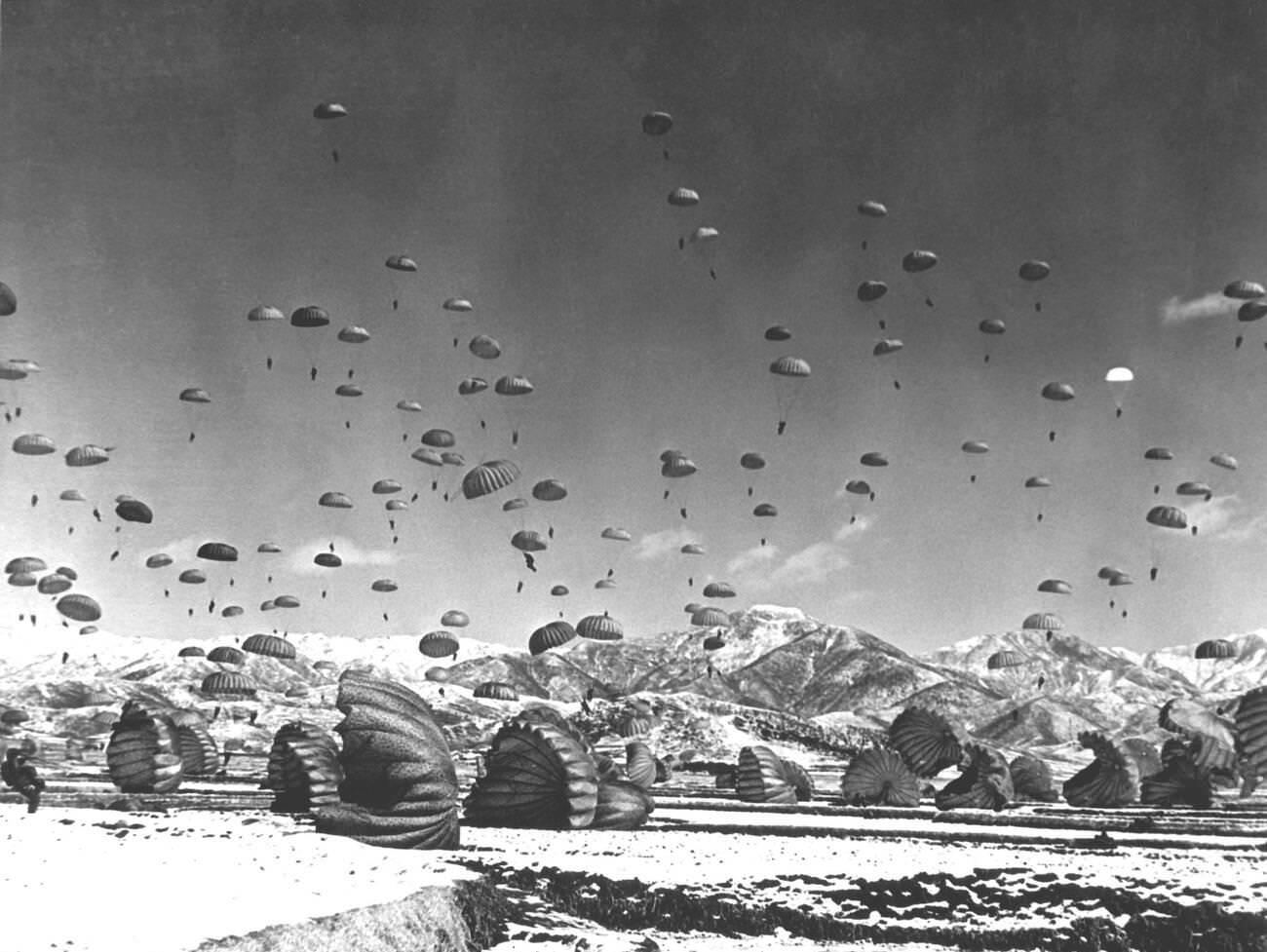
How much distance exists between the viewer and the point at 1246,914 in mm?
20922

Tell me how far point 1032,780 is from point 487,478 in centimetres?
3405

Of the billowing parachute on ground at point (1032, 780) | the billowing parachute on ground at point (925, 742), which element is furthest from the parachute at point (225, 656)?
the billowing parachute on ground at point (1032, 780)

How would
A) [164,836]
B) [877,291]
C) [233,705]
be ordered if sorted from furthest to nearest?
1. [233,705]
2. [877,291]
3. [164,836]

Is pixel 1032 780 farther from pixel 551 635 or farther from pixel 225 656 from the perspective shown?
pixel 225 656

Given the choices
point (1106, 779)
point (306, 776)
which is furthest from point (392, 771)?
point (1106, 779)

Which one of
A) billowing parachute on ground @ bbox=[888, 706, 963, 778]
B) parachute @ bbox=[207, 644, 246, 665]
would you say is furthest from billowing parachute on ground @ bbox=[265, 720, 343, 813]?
parachute @ bbox=[207, 644, 246, 665]

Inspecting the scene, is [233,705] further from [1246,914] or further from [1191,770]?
[1246,914]

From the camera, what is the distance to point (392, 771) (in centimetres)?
2364

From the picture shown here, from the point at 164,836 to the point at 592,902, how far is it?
8.65 m

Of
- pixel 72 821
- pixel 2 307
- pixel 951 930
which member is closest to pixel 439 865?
pixel 951 930

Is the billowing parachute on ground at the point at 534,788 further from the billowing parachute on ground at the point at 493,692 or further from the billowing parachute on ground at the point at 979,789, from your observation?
the billowing parachute on ground at the point at 493,692

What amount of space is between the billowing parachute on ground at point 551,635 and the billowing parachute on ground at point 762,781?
11328mm

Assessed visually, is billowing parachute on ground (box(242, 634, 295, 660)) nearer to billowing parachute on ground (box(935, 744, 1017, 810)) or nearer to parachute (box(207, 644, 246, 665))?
parachute (box(207, 644, 246, 665))

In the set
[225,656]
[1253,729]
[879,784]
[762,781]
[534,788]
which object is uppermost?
[225,656]
